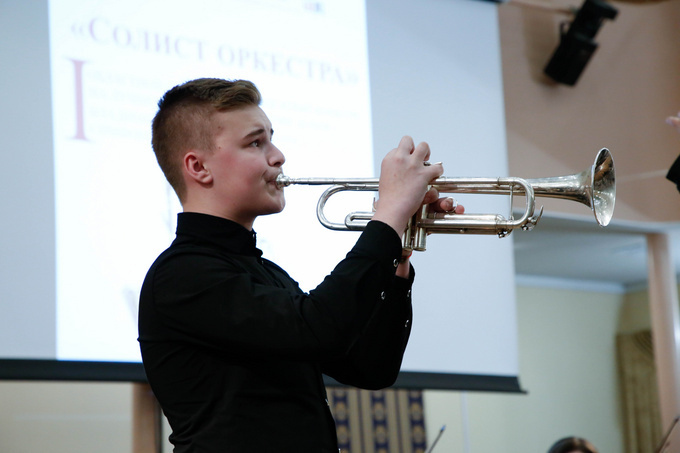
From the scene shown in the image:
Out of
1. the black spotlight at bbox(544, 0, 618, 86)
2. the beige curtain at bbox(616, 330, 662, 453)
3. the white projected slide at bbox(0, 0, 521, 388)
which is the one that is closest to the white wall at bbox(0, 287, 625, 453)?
the beige curtain at bbox(616, 330, 662, 453)

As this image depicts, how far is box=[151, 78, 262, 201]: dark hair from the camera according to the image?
61.8 inches

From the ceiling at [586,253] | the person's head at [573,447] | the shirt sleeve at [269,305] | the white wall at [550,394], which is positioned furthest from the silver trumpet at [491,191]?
the white wall at [550,394]

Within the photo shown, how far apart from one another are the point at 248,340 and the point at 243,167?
0.37m

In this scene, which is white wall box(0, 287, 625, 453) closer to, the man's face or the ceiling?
the ceiling

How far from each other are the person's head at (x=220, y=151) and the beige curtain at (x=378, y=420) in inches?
146

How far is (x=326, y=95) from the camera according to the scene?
3.61 metres

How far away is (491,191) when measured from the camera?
185 centimetres

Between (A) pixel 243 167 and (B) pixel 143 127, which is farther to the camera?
(B) pixel 143 127

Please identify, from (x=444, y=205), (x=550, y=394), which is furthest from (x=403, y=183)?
(x=550, y=394)

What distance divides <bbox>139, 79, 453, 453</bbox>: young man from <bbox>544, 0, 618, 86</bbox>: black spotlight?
389 centimetres

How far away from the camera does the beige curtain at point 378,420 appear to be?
207 inches

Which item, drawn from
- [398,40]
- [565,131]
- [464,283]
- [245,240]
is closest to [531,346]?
[565,131]

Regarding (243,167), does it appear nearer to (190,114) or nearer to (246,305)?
(190,114)

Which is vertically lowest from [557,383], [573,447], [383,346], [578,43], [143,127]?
[557,383]
